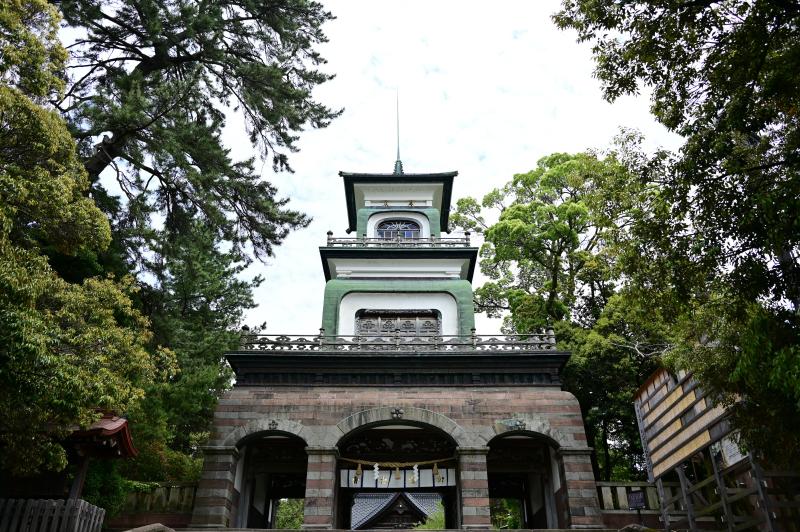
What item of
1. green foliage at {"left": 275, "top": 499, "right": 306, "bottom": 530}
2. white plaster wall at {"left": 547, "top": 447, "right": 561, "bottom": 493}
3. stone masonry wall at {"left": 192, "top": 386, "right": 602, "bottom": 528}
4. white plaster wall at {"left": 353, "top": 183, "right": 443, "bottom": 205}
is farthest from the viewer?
green foliage at {"left": 275, "top": 499, "right": 306, "bottom": 530}

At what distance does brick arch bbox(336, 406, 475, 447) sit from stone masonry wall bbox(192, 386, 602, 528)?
28 mm

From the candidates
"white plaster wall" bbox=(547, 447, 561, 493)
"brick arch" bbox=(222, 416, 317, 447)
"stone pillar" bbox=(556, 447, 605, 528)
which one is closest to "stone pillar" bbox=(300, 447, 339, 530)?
"brick arch" bbox=(222, 416, 317, 447)

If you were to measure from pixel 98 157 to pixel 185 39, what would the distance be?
15.5ft

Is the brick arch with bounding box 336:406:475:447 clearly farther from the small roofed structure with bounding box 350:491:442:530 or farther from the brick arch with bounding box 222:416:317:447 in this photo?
the small roofed structure with bounding box 350:491:442:530

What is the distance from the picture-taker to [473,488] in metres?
14.8

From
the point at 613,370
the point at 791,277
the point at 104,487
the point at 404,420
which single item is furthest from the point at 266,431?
the point at 613,370

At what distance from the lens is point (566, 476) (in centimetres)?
1498

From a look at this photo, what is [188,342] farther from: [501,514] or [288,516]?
[288,516]

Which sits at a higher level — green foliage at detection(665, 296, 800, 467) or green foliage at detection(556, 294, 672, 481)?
green foliage at detection(556, 294, 672, 481)

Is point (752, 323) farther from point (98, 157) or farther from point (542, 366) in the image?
point (98, 157)

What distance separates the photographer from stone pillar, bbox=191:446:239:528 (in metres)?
14.3

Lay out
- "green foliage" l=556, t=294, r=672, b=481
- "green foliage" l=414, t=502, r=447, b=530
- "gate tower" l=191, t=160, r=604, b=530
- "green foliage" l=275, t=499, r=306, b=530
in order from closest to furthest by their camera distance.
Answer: "gate tower" l=191, t=160, r=604, b=530 < "green foliage" l=556, t=294, r=672, b=481 < "green foliage" l=414, t=502, r=447, b=530 < "green foliage" l=275, t=499, r=306, b=530

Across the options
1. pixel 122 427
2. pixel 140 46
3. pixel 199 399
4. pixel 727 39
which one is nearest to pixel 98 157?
pixel 140 46

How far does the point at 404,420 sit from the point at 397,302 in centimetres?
547
